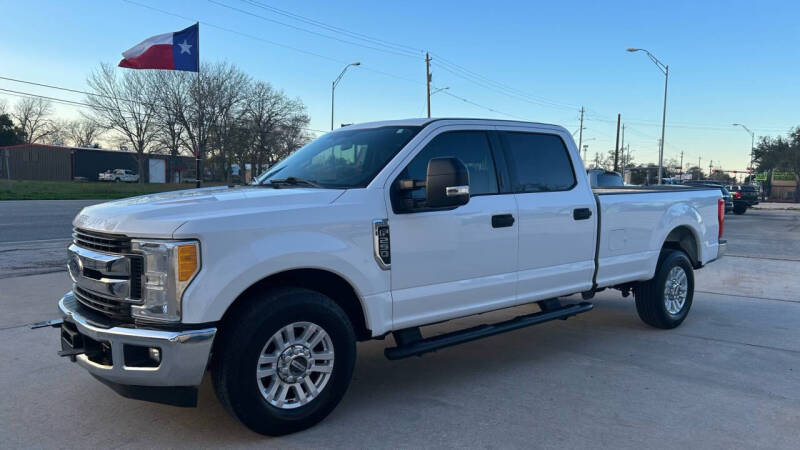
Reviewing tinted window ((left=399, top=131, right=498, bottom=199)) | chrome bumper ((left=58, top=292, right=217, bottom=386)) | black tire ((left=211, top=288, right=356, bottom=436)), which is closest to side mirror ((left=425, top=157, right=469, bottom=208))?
tinted window ((left=399, top=131, right=498, bottom=199))

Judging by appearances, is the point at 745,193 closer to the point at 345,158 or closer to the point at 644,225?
the point at 644,225

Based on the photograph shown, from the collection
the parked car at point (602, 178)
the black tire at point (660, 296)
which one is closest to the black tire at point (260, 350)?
the black tire at point (660, 296)

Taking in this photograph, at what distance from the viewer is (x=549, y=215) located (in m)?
4.89

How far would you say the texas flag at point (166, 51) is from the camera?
742 inches

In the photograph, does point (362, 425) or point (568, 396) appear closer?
point (362, 425)

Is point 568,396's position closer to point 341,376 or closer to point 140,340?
point 341,376

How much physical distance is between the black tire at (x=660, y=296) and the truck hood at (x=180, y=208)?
373 centimetres

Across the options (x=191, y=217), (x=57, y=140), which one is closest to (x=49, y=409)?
(x=191, y=217)

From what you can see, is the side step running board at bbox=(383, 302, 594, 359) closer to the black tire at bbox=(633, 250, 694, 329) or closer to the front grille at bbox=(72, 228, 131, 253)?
the black tire at bbox=(633, 250, 694, 329)

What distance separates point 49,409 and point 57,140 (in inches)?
3767

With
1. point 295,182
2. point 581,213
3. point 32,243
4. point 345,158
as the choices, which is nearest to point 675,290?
point 581,213

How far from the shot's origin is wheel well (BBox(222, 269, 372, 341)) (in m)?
3.51

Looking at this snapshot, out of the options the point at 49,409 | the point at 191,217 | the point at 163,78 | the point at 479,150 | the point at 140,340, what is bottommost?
the point at 49,409

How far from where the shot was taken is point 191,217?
10.5 ft
